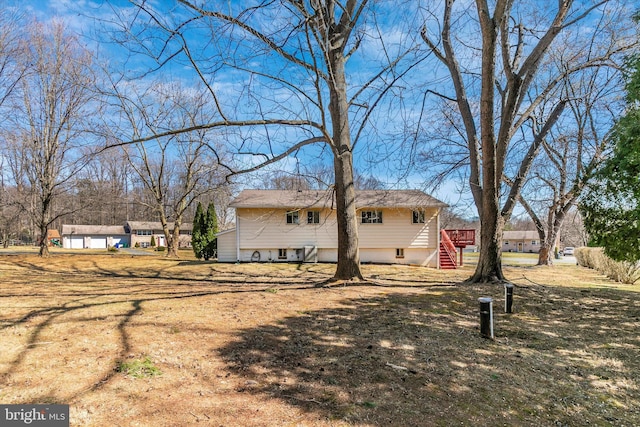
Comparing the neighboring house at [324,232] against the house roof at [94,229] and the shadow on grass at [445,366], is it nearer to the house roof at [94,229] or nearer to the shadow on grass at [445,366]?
the shadow on grass at [445,366]

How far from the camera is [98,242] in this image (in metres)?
49.5

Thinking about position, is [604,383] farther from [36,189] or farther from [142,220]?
[142,220]

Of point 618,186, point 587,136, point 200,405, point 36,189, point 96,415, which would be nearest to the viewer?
point 96,415

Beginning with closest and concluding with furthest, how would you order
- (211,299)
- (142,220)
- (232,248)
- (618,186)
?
(618,186), (211,299), (232,248), (142,220)

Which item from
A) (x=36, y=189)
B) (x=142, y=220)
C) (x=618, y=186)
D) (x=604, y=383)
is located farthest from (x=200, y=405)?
(x=142, y=220)

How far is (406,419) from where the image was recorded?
2.57m

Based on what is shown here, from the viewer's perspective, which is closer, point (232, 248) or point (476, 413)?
point (476, 413)

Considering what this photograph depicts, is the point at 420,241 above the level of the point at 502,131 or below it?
below

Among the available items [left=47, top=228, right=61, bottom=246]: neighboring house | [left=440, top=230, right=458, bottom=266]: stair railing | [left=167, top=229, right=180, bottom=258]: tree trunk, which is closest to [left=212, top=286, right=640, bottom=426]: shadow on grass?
[left=440, top=230, right=458, bottom=266]: stair railing

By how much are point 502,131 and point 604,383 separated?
6890mm

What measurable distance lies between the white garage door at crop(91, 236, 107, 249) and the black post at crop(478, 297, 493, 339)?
56.7m

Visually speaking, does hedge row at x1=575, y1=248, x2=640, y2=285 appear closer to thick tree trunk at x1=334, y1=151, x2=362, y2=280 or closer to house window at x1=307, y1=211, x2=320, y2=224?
thick tree trunk at x1=334, y1=151, x2=362, y2=280

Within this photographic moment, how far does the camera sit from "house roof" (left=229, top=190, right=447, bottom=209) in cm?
1673

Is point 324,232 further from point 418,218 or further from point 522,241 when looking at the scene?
point 522,241
